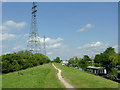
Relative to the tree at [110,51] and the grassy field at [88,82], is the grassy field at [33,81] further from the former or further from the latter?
the tree at [110,51]

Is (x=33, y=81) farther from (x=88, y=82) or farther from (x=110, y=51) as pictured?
(x=110, y=51)

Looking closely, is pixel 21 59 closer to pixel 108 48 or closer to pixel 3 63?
pixel 3 63

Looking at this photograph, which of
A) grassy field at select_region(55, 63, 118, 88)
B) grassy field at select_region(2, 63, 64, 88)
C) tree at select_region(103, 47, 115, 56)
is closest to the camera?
grassy field at select_region(55, 63, 118, 88)

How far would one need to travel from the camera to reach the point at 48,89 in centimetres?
1292

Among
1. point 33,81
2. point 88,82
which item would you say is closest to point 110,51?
point 88,82

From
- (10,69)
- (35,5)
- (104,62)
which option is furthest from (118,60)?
(35,5)

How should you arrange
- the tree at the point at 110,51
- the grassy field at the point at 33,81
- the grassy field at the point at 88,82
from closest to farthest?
1. the grassy field at the point at 88,82
2. the grassy field at the point at 33,81
3. the tree at the point at 110,51

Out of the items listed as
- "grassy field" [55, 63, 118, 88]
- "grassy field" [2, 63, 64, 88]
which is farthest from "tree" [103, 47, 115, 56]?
"grassy field" [2, 63, 64, 88]

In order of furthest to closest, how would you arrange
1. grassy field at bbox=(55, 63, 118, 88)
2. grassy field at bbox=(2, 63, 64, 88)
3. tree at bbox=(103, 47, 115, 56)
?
tree at bbox=(103, 47, 115, 56)
grassy field at bbox=(2, 63, 64, 88)
grassy field at bbox=(55, 63, 118, 88)

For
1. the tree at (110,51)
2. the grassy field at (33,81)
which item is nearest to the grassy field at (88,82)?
the grassy field at (33,81)

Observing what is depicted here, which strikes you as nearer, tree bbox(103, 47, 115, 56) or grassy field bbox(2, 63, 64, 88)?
grassy field bbox(2, 63, 64, 88)

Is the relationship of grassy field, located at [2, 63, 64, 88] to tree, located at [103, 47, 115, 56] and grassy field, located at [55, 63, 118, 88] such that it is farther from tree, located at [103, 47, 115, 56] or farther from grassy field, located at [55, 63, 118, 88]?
tree, located at [103, 47, 115, 56]

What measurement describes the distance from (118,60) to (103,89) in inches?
1756

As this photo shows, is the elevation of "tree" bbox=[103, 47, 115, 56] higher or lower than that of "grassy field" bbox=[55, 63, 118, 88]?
higher
